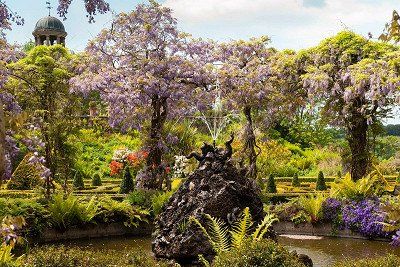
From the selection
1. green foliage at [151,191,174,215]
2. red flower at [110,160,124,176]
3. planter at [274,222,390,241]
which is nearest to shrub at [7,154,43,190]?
red flower at [110,160,124,176]

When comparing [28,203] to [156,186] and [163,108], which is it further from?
[163,108]

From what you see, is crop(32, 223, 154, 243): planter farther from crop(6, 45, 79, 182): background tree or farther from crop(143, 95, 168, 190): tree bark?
crop(6, 45, 79, 182): background tree

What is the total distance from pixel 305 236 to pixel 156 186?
186 inches

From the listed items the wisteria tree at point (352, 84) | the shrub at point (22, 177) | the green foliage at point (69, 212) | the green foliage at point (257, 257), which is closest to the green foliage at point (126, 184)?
the shrub at point (22, 177)

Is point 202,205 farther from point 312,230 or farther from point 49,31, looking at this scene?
point 49,31

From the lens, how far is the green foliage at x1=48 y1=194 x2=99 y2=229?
1205 cm

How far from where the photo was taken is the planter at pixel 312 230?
40.2 ft

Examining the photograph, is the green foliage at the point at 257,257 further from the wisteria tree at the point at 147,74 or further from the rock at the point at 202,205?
the wisteria tree at the point at 147,74

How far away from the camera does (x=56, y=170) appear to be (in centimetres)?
1527

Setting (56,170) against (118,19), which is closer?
(56,170)

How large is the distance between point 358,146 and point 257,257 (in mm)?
10880

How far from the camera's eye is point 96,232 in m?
12.5

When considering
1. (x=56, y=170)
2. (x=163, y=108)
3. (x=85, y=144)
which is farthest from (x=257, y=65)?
(x=85, y=144)

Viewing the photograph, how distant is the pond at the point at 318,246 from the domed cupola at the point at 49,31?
134 feet
